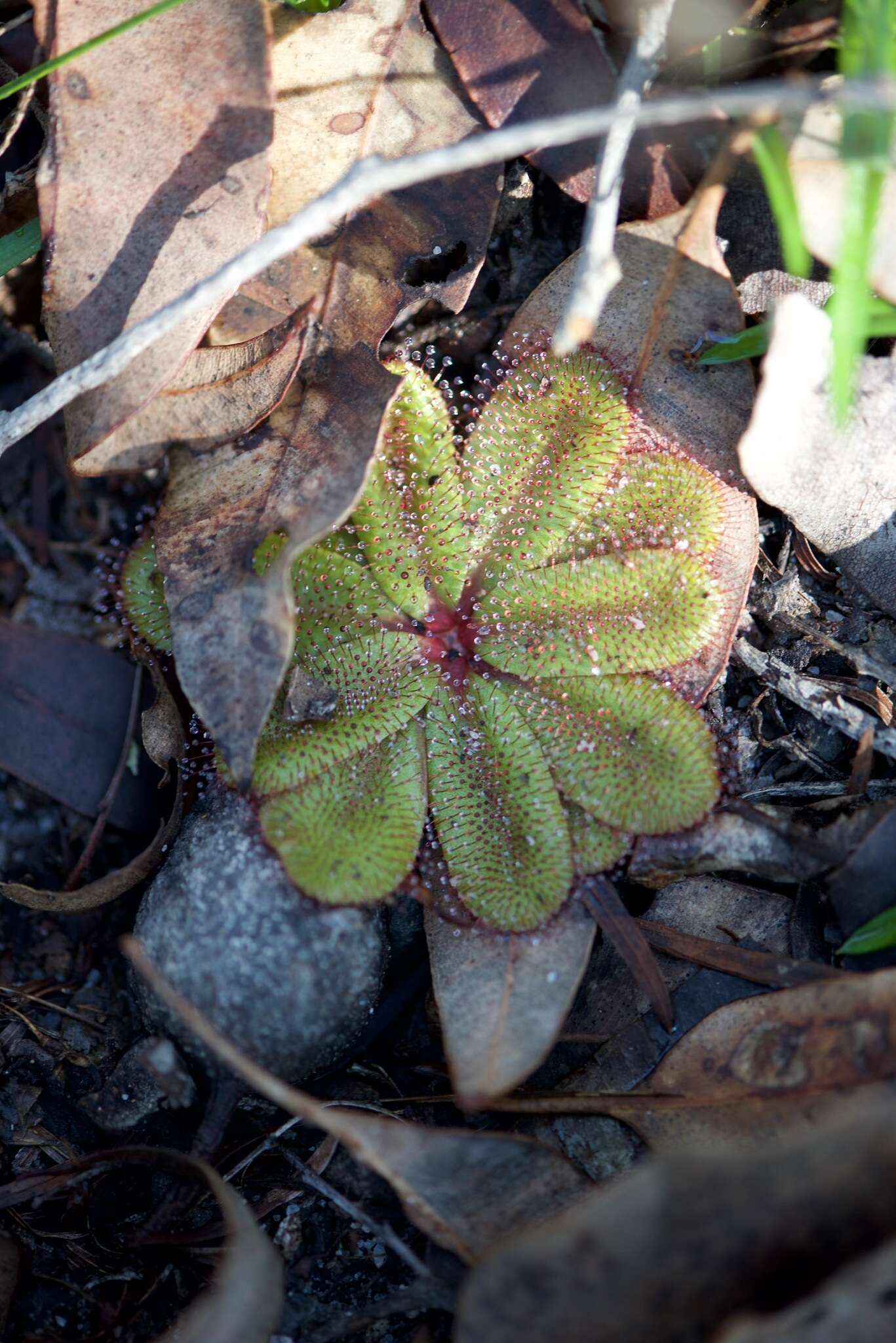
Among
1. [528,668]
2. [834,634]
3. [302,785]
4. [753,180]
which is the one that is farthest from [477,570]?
[753,180]

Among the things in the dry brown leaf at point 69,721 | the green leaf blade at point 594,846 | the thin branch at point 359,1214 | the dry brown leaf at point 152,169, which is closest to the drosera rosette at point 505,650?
the green leaf blade at point 594,846

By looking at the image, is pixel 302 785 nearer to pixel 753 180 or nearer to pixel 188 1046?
pixel 188 1046

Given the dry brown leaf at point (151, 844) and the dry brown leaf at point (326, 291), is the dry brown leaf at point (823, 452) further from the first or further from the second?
the dry brown leaf at point (151, 844)

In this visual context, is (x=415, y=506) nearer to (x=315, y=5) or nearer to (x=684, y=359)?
(x=684, y=359)

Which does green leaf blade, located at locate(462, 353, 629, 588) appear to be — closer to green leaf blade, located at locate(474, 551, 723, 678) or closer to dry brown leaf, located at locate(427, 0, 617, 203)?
green leaf blade, located at locate(474, 551, 723, 678)

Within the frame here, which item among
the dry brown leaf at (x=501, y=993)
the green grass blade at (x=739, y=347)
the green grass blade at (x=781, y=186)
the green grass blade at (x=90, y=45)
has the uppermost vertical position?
the green grass blade at (x=90, y=45)
